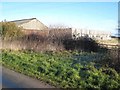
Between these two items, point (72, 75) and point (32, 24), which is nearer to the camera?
point (72, 75)

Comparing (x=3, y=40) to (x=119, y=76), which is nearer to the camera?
(x=119, y=76)

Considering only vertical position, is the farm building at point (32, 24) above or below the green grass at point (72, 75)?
above

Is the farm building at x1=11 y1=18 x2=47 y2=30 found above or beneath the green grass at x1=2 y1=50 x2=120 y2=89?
above

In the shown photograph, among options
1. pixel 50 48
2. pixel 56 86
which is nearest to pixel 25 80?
pixel 56 86

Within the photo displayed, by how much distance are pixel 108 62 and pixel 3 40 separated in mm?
12284

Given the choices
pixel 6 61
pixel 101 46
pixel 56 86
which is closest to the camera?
pixel 56 86

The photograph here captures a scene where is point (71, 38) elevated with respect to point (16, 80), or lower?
elevated

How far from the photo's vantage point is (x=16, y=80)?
1070 cm

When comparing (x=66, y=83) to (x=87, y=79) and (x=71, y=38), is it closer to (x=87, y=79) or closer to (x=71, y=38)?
(x=87, y=79)

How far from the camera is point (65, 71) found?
11.7 meters

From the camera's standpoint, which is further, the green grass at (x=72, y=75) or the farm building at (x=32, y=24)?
the farm building at (x=32, y=24)

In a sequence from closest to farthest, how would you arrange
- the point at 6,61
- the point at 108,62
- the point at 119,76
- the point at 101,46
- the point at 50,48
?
the point at 119,76, the point at 108,62, the point at 6,61, the point at 50,48, the point at 101,46

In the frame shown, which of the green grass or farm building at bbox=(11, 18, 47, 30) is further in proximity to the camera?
farm building at bbox=(11, 18, 47, 30)

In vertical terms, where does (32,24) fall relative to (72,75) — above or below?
above
